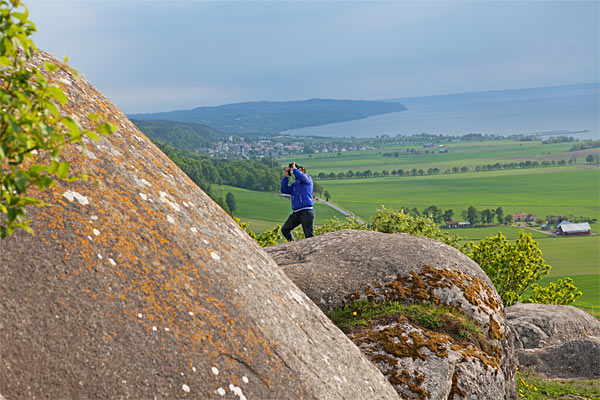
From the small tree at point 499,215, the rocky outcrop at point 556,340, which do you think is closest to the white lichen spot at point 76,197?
the rocky outcrop at point 556,340

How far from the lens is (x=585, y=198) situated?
197250 millimetres

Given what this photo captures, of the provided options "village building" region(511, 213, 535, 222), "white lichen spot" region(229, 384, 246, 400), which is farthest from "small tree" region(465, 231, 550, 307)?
"village building" region(511, 213, 535, 222)

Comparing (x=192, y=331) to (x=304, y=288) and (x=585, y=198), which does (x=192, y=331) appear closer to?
(x=304, y=288)

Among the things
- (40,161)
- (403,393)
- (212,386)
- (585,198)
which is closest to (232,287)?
(212,386)

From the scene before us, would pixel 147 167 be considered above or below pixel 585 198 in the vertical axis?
above

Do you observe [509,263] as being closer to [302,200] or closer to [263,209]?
[302,200]

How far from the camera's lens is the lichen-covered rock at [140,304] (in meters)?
6.18

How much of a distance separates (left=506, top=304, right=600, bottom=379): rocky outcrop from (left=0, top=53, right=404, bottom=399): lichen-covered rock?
18150mm

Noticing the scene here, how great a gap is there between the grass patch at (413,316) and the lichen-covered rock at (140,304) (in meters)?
3.56

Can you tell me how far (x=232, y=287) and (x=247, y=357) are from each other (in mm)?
1107

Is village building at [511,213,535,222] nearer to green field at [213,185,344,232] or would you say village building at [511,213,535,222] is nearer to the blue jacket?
green field at [213,185,344,232]

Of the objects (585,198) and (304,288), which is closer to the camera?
(304,288)

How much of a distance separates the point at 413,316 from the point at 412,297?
2.51ft

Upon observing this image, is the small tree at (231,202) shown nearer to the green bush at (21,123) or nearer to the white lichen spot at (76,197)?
the white lichen spot at (76,197)
